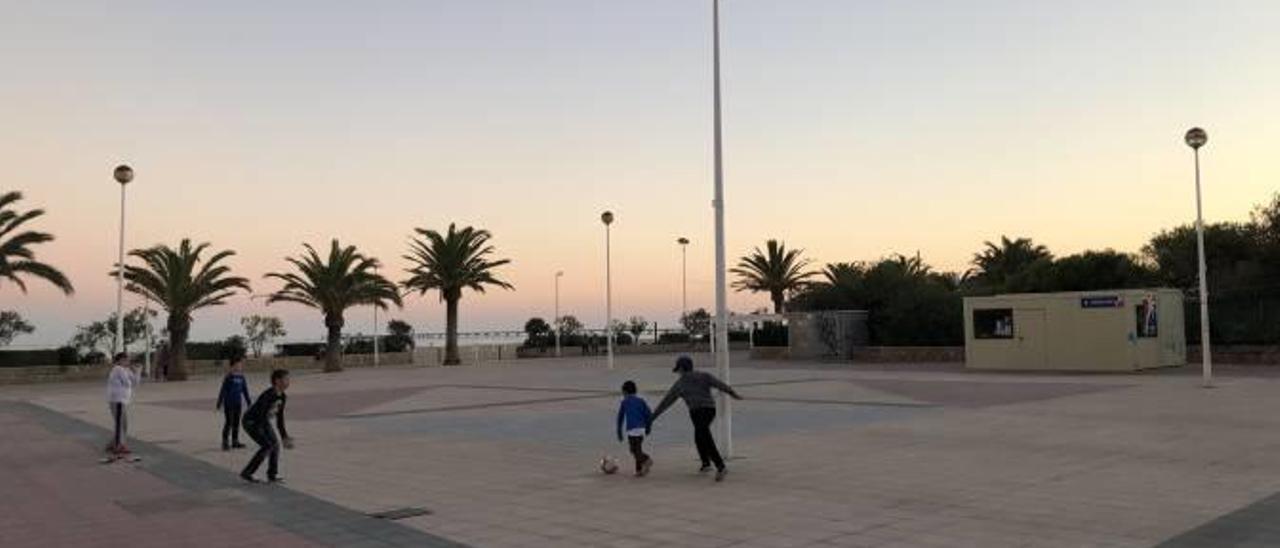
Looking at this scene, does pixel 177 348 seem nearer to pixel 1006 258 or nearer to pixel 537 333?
pixel 537 333

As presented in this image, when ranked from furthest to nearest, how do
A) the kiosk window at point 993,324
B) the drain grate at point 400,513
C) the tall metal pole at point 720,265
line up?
the kiosk window at point 993,324 → the tall metal pole at point 720,265 → the drain grate at point 400,513

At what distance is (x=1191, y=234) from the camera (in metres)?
44.3

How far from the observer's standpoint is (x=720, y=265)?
13.5m

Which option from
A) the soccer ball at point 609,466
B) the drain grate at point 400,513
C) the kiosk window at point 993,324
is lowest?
the drain grate at point 400,513

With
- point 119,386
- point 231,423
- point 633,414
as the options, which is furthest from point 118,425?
point 633,414

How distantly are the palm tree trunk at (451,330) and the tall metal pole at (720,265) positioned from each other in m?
40.8

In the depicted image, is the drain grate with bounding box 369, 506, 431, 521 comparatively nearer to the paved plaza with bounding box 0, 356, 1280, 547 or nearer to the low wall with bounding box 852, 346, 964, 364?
the paved plaza with bounding box 0, 356, 1280, 547

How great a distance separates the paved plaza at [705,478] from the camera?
29.0 feet

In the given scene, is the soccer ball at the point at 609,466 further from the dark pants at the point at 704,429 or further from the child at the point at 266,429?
the child at the point at 266,429

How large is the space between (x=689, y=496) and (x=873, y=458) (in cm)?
360

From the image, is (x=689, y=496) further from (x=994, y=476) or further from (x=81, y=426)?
(x=81, y=426)

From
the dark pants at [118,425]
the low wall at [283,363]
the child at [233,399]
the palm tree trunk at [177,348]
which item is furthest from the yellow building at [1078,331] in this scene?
the palm tree trunk at [177,348]

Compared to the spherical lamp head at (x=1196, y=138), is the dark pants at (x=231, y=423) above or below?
below


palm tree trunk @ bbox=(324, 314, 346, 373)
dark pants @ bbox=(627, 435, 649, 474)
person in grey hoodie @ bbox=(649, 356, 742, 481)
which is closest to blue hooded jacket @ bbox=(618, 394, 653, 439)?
dark pants @ bbox=(627, 435, 649, 474)
